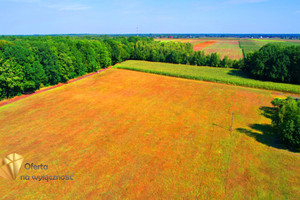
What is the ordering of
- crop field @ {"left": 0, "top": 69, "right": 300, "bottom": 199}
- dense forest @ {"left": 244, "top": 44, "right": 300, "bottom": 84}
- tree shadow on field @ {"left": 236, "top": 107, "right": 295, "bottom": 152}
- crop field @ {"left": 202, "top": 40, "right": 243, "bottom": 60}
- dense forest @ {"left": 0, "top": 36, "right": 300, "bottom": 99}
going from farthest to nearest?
crop field @ {"left": 202, "top": 40, "right": 243, "bottom": 60} → dense forest @ {"left": 244, "top": 44, "right": 300, "bottom": 84} → dense forest @ {"left": 0, "top": 36, "right": 300, "bottom": 99} → tree shadow on field @ {"left": 236, "top": 107, "right": 295, "bottom": 152} → crop field @ {"left": 0, "top": 69, "right": 300, "bottom": 199}

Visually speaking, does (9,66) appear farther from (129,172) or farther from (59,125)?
(129,172)

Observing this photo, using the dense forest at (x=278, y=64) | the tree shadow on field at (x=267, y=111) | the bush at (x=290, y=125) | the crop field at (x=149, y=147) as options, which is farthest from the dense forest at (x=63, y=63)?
the bush at (x=290, y=125)

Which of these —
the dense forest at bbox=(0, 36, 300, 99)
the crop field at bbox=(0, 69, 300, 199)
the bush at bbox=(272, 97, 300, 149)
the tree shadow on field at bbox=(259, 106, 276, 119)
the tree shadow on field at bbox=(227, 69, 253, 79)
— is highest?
the dense forest at bbox=(0, 36, 300, 99)

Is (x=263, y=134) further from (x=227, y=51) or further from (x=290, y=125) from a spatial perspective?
(x=227, y=51)

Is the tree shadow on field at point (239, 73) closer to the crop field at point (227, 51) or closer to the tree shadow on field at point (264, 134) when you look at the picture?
the crop field at point (227, 51)

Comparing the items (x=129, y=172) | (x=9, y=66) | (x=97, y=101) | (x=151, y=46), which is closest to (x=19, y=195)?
(x=129, y=172)

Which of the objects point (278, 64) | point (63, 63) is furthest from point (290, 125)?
point (63, 63)

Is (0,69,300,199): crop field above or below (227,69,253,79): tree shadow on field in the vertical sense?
below

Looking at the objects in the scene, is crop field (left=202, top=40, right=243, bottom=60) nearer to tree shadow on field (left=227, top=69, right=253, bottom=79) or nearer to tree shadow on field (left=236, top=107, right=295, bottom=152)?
tree shadow on field (left=227, top=69, right=253, bottom=79)

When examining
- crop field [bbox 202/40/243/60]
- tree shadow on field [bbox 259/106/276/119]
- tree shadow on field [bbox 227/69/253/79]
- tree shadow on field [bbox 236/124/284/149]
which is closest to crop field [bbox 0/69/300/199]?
tree shadow on field [bbox 236/124/284/149]
